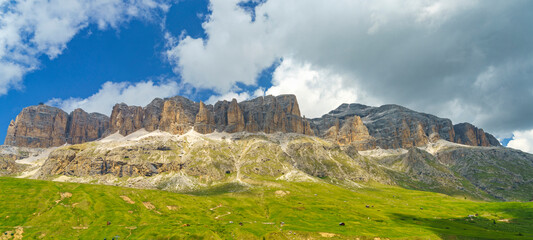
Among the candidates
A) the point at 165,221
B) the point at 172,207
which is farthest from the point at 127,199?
the point at 165,221

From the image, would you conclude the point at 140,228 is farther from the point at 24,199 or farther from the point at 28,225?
the point at 24,199

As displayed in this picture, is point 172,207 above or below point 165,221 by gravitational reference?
above

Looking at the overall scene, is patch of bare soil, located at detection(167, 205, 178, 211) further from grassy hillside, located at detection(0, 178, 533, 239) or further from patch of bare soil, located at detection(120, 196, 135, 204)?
patch of bare soil, located at detection(120, 196, 135, 204)

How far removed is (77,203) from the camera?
160 metres

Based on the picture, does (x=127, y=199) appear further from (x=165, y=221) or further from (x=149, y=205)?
(x=165, y=221)

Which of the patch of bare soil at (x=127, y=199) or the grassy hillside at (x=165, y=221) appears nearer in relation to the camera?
the grassy hillside at (x=165, y=221)

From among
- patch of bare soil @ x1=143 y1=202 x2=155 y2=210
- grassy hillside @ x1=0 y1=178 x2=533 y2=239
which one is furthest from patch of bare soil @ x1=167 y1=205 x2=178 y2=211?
patch of bare soil @ x1=143 y1=202 x2=155 y2=210

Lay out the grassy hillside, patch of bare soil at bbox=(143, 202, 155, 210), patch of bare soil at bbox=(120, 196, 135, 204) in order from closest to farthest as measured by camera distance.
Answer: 1. the grassy hillside
2. patch of bare soil at bbox=(120, 196, 135, 204)
3. patch of bare soil at bbox=(143, 202, 155, 210)

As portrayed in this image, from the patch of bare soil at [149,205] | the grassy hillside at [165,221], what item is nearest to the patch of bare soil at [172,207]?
the grassy hillside at [165,221]

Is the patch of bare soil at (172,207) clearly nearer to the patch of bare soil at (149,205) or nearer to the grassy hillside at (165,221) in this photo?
the grassy hillside at (165,221)

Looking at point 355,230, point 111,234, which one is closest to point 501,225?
point 355,230

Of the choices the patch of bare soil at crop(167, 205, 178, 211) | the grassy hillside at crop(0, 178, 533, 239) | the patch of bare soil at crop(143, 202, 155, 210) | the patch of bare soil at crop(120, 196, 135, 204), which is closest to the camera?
the grassy hillside at crop(0, 178, 533, 239)

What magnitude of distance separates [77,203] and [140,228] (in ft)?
175

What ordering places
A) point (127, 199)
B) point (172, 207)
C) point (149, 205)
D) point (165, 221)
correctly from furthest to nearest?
1. point (172, 207)
2. point (149, 205)
3. point (127, 199)
4. point (165, 221)
